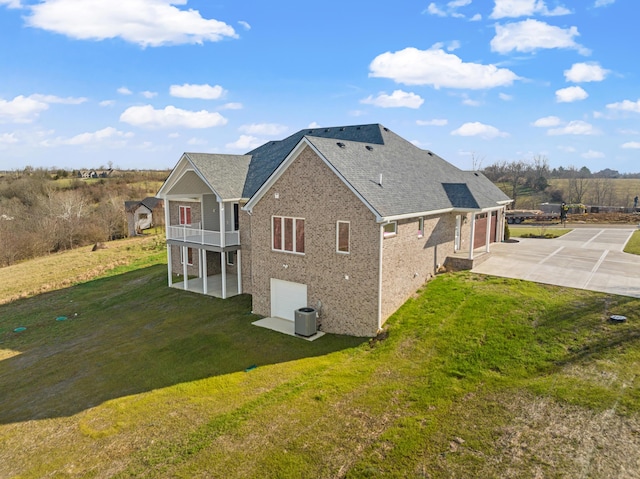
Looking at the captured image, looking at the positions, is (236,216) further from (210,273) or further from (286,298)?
(286,298)

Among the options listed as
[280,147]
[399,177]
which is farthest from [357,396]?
[280,147]

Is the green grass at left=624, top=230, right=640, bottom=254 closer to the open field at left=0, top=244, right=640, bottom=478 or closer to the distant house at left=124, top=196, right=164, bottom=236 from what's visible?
the open field at left=0, top=244, right=640, bottom=478

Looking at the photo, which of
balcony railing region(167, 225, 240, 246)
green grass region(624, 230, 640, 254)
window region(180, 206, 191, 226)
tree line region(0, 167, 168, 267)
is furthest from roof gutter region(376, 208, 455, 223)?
tree line region(0, 167, 168, 267)

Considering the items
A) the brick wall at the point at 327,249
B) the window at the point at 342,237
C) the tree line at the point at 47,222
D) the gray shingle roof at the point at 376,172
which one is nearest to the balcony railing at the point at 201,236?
the gray shingle roof at the point at 376,172

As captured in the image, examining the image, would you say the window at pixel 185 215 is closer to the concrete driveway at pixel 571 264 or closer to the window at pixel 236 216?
the window at pixel 236 216

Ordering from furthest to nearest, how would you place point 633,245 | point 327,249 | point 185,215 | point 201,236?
point 633,245 → point 185,215 → point 201,236 → point 327,249
